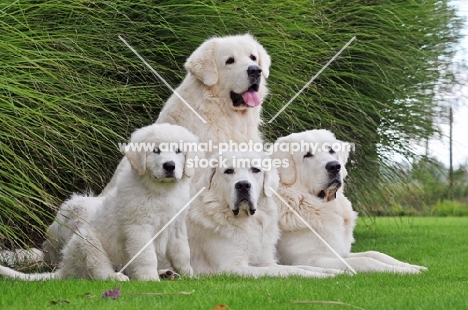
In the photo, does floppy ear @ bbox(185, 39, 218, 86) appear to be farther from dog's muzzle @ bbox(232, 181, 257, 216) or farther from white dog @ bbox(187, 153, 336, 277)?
dog's muzzle @ bbox(232, 181, 257, 216)

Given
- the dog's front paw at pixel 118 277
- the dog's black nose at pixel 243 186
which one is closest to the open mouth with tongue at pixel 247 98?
the dog's black nose at pixel 243 186

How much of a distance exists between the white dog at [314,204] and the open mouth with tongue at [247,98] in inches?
16.8

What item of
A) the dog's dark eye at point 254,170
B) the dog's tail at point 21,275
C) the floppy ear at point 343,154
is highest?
the floppy ear at point 343,154

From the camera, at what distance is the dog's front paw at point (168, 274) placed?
4582 mm

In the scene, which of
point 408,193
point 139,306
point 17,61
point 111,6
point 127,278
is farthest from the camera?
point 408,193

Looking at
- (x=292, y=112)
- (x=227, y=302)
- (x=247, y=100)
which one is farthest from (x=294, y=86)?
(x=227, y=302)

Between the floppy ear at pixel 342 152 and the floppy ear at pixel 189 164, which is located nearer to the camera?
the floppy ear at pixel 189 164

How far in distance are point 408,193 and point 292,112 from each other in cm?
225

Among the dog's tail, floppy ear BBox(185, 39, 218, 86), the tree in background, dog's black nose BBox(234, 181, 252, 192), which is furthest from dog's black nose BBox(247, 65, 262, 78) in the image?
the dog's tail

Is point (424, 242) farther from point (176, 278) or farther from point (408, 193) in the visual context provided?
point (176, 278)

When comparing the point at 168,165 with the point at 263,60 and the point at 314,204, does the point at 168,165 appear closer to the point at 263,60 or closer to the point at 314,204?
the point at 314,204

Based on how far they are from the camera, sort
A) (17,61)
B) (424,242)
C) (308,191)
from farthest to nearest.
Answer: (424,242) < (308,191) < (17,61)

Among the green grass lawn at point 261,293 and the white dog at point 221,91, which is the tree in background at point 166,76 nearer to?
the white dog at point 221,91

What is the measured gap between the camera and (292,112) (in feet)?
21.9
